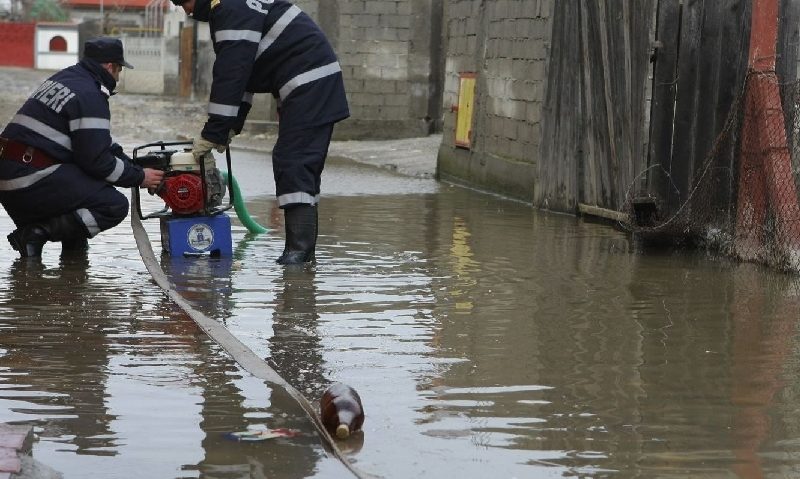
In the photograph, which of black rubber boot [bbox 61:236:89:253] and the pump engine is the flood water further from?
the pump engine

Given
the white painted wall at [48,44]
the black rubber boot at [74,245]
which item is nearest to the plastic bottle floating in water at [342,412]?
the black rubber boot at [74,245]

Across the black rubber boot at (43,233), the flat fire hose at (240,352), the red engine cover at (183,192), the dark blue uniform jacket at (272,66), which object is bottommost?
the flat fire hose at (240,352)

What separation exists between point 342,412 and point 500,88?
30.0 ft

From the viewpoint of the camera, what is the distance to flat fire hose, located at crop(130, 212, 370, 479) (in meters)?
4.24

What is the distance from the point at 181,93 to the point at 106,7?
36.7m

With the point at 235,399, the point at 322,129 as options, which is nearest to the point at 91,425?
the point at 235,399

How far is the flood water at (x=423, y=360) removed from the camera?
4.16m

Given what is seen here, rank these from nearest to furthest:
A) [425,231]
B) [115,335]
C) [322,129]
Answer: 1. [115,335]
2. [322,129]
3. [425,231]

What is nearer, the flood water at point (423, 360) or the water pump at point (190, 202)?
the flood water at point (423, 360)

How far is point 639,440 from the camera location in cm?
433

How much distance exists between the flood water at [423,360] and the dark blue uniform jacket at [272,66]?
0.84 metres

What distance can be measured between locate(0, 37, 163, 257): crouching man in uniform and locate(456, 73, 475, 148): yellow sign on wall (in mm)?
6411

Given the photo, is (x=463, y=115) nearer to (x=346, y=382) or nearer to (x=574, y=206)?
(x=574, y=206)

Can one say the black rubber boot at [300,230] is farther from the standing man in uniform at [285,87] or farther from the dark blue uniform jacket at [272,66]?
the dark blue uniform jacket at [272,66]
